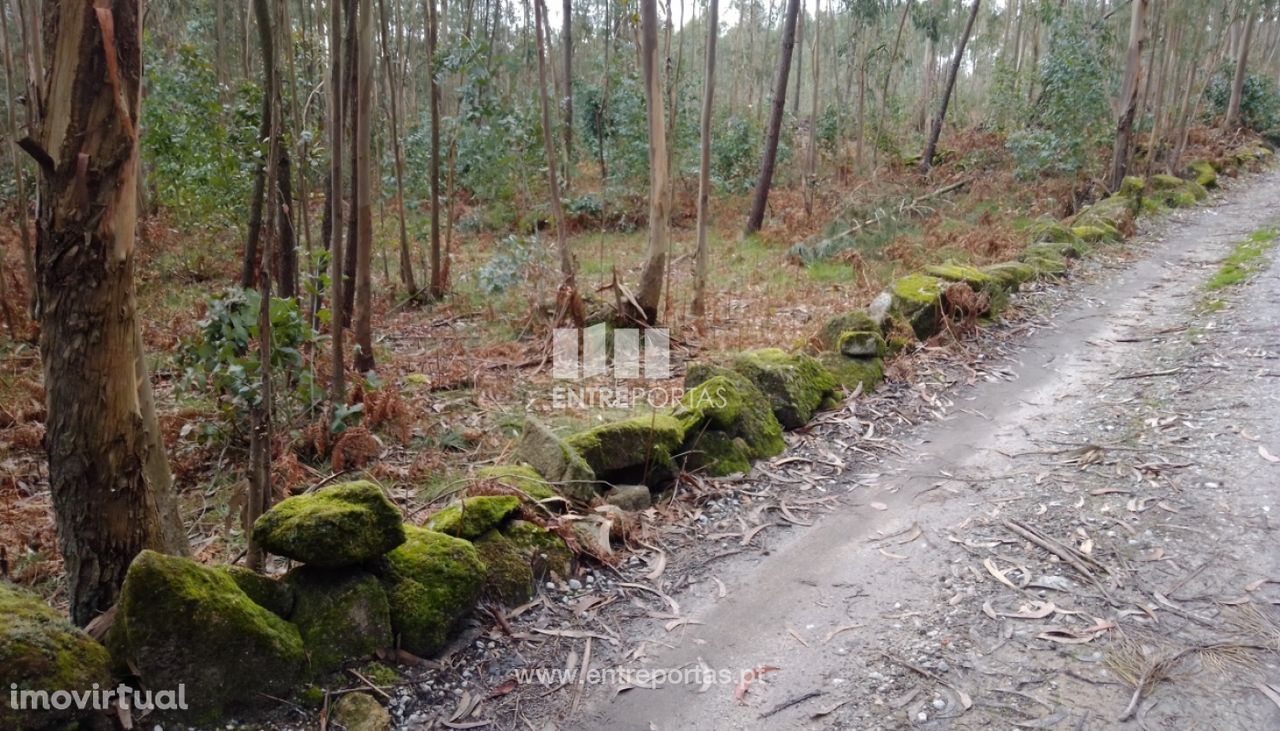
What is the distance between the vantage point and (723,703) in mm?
3094

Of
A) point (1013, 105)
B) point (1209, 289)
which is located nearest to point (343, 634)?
point (1209, 289)

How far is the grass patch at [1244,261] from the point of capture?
346 inches

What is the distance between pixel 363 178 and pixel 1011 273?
282 inches

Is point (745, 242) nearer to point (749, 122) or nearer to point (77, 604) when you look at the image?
point (749, 122)

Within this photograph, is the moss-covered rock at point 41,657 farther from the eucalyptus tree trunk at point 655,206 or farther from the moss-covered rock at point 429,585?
the eucalyptus tree trunk at point 655,206

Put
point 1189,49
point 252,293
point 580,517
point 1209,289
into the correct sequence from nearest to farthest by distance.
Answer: point 580,517, point 252,293, point 1209,289, point 1189,49

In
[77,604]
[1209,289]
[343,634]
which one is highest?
[1209,289]

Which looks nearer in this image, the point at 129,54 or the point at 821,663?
the point at 129,54

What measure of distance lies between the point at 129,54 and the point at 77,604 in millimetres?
1903

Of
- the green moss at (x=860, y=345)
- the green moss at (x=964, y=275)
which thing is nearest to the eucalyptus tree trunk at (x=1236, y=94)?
the green moss at (x=964, y=275)

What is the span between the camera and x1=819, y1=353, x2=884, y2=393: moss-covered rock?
6520mm

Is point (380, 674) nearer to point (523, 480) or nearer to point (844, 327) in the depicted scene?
point (523, 480)

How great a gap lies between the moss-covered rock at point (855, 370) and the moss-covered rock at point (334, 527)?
4.25m

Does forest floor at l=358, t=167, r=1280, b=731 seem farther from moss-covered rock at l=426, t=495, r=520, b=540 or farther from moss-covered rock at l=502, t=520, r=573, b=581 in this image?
moss-covered rock at l=426, t=495, r=520, b=540
